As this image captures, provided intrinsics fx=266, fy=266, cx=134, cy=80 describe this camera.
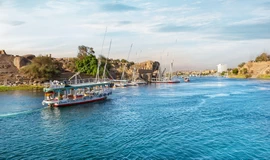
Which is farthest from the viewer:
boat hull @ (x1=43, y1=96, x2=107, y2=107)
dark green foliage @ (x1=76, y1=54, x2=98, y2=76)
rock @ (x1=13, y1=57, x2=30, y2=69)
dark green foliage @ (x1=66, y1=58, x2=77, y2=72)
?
dark green foliage @ (x1=66, y1=58, x2=77, y2=72)

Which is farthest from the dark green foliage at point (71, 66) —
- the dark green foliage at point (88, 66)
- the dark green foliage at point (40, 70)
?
the dark green foliage at point (40, 70)

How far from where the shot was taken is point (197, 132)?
3647cm

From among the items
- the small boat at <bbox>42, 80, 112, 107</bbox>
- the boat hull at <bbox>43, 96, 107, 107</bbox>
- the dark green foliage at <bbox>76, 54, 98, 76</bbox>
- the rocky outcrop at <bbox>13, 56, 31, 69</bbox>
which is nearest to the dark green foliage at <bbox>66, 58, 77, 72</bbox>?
the dark green foliage at <bbox>76, 54, 98, 76</bbox>

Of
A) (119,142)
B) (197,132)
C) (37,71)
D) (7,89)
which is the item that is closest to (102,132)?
(119,142)

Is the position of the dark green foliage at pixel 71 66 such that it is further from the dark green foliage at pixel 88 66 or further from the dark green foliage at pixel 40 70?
the dark green foliage at pixel 40 70

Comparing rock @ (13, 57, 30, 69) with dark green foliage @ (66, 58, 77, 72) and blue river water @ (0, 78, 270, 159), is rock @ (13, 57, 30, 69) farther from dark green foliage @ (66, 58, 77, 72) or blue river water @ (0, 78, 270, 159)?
blue river water @ (0, 78, 270, 159)

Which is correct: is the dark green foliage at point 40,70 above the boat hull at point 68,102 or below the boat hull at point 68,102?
above

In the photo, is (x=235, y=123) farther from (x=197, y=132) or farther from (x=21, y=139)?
(x=21, y=139)

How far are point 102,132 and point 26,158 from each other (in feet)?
40.5

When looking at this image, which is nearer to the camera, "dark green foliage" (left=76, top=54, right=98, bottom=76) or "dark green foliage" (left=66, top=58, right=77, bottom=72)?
"dark green foliage" (left=76, top=54, right=98, bottom=76)

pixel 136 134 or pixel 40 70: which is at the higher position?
pixel 40 70

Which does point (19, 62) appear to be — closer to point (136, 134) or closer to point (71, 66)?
point (71, 66)

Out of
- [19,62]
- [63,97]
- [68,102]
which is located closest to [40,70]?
[19,62]

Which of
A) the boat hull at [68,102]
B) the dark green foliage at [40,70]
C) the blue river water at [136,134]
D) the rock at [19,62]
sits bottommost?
the blue river water at [136,134]
